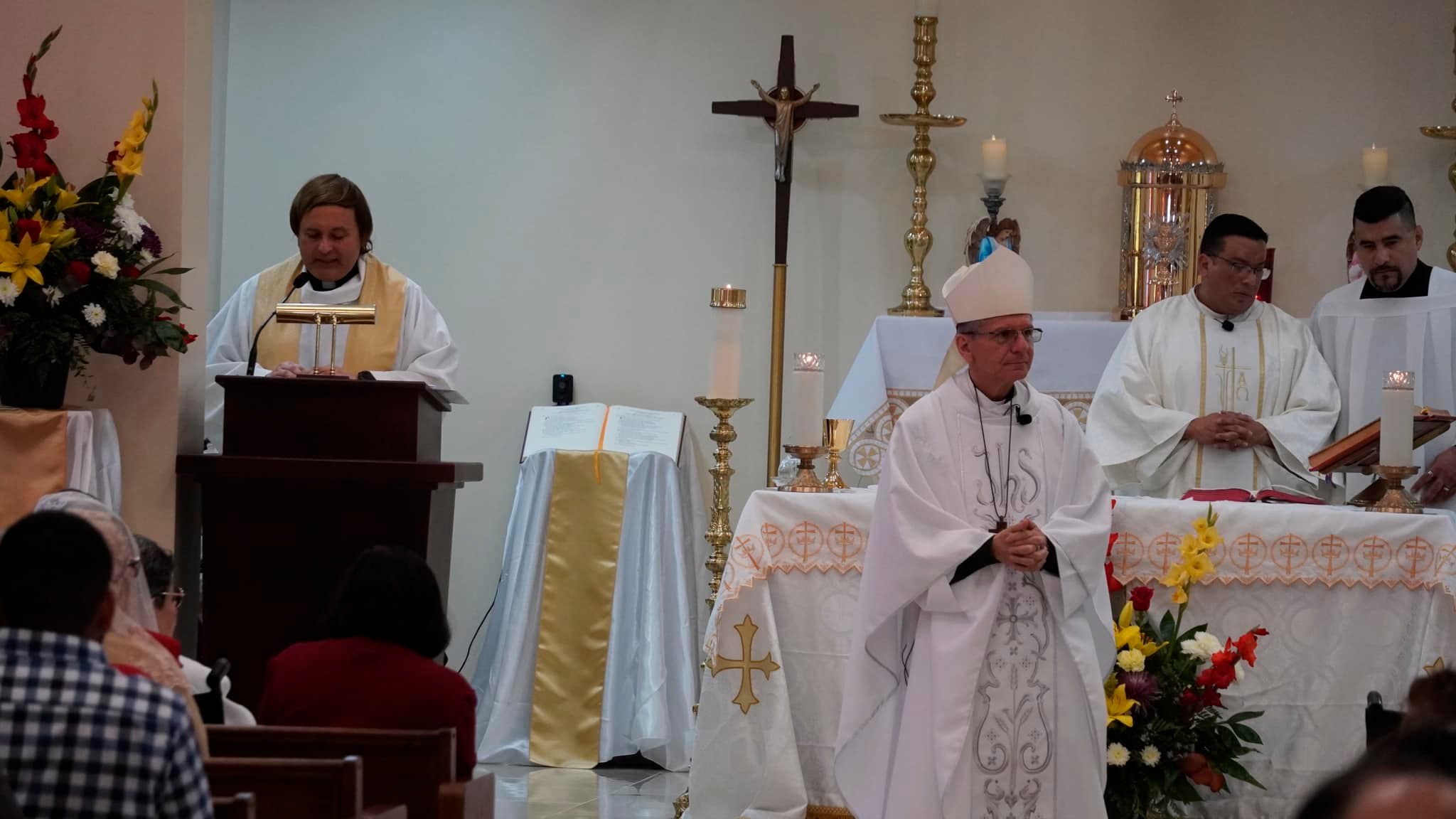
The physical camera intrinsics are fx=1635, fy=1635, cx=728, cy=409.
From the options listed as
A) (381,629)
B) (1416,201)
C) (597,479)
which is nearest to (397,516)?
(381,629)

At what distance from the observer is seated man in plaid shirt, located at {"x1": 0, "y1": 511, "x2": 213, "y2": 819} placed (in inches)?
87.1

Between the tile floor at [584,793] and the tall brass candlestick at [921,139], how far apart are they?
7.39ft

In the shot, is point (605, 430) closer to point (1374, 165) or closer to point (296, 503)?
point (296, 503)

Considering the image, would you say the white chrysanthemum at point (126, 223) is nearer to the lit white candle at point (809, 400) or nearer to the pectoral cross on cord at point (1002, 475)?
the lit white candle at point (809, 400)

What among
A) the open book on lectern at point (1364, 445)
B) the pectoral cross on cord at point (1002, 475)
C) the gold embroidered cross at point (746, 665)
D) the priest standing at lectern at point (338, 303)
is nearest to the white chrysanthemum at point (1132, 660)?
the pectoral cross on cord at point (1002, 475)

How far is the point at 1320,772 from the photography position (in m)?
4.88

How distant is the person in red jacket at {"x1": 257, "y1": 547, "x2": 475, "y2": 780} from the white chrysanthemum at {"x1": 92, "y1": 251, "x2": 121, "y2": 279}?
1.64 metres

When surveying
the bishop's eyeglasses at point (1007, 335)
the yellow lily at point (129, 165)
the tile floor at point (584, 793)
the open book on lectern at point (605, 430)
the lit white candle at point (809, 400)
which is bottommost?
the tile floor at point (584, 793)

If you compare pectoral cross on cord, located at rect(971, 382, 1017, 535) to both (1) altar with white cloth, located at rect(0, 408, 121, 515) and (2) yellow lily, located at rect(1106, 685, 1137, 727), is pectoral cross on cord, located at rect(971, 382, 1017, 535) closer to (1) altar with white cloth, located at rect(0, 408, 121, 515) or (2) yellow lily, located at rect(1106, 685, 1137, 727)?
(2) yellow lily, located at rect(1106, 685, 1137, 727)

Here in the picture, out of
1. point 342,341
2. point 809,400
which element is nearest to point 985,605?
point 809,400

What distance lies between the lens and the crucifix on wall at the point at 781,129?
23.6 feet

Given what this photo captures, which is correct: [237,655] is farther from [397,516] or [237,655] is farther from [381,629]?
[381,629]

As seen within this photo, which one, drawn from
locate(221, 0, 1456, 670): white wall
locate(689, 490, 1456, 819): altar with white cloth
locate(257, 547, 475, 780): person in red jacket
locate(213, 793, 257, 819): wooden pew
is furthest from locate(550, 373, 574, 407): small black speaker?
locate(213, 793, 257, 819): wooden pew

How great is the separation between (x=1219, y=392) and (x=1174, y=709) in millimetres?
1335
